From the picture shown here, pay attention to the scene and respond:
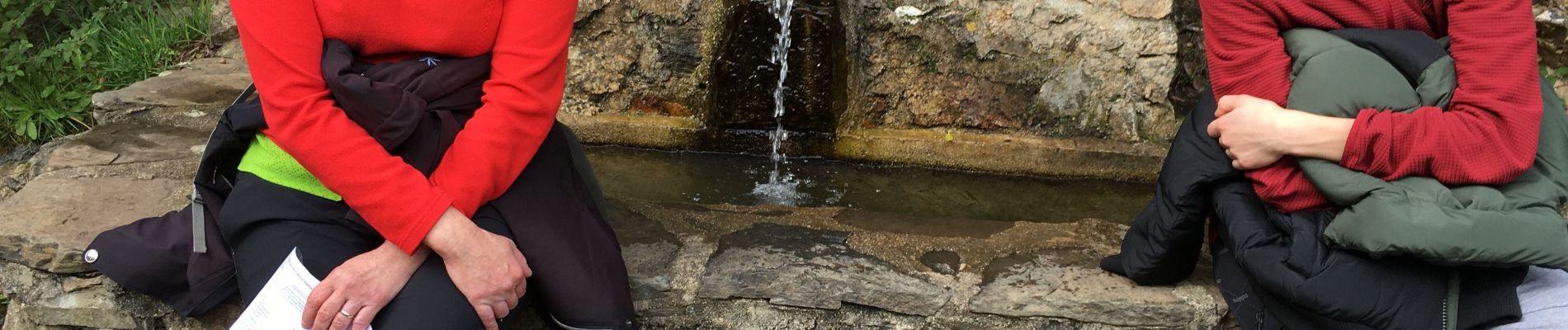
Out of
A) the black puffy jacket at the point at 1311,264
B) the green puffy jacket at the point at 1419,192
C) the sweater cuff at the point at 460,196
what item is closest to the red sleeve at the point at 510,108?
the sweater cuff at the point at 460,196

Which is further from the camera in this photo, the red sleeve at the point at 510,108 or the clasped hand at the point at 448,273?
the red sleeve at the point at 510,108

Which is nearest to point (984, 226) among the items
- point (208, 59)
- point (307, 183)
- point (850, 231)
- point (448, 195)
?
point (850, 231)

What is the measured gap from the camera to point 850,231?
2.58m

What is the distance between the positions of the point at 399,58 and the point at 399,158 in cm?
21

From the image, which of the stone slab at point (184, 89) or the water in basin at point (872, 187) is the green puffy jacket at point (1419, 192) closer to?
the water in basin at point (872, 187)

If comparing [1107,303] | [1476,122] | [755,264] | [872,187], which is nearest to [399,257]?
[755,264]

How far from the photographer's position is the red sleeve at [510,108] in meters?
1.90

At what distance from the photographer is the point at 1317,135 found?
6.20 feet

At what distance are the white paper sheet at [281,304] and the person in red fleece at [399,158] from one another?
0.11ft

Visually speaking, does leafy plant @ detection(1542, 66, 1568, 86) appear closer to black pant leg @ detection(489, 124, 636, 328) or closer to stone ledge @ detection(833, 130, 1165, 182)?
stone ledge @ detection(833, 130, 1165, 182)

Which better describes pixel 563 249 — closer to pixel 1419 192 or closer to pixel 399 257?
pixel 399 257

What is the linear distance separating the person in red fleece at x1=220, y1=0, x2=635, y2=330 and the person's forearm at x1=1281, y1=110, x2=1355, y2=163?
3.78ft

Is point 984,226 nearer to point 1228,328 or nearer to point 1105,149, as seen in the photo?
point 1228,328

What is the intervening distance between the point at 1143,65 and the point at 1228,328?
1601 millimetres
